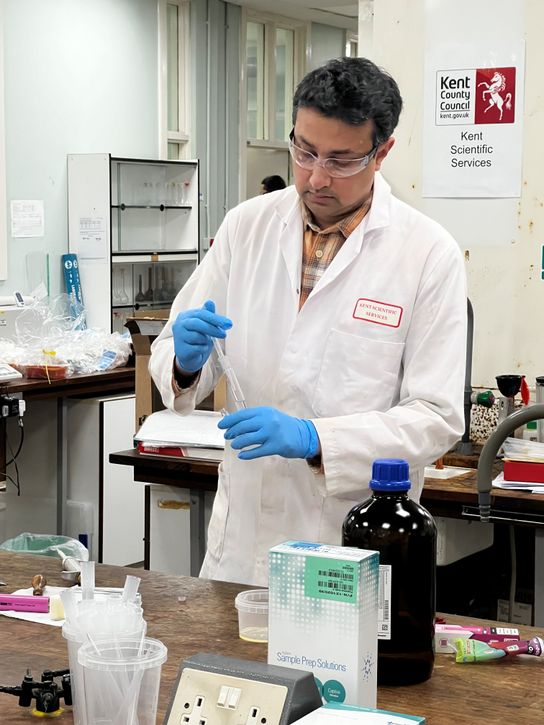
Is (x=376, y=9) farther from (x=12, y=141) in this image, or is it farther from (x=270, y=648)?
(x=12, y=141)

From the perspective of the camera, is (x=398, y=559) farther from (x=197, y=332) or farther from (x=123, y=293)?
(x=123, y=293)

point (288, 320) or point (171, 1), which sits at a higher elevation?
point (171, 1)

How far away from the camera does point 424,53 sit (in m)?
3.58

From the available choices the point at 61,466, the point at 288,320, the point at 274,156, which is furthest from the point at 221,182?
the point at 288,320

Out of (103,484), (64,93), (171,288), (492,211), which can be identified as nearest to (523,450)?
(492,211)

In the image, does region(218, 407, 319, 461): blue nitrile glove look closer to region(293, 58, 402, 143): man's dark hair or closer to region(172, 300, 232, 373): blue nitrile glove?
region(172, 300, 232, 373): blue nitrile glove

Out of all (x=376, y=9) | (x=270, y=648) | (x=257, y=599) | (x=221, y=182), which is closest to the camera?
(x=270, y=648)

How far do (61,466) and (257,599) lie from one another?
346 centimetres

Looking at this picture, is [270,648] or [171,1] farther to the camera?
[171,1]

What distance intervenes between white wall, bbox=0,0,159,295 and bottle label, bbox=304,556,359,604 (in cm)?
564

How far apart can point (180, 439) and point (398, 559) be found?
1949mm

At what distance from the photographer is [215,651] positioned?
1555 mm

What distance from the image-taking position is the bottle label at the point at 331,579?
121 cm

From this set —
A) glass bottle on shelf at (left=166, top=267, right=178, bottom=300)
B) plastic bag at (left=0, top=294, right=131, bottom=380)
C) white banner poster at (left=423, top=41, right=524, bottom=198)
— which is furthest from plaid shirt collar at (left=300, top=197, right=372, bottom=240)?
glass bottle on shelf at (left=166, top=267, right=178, bottom=300)
